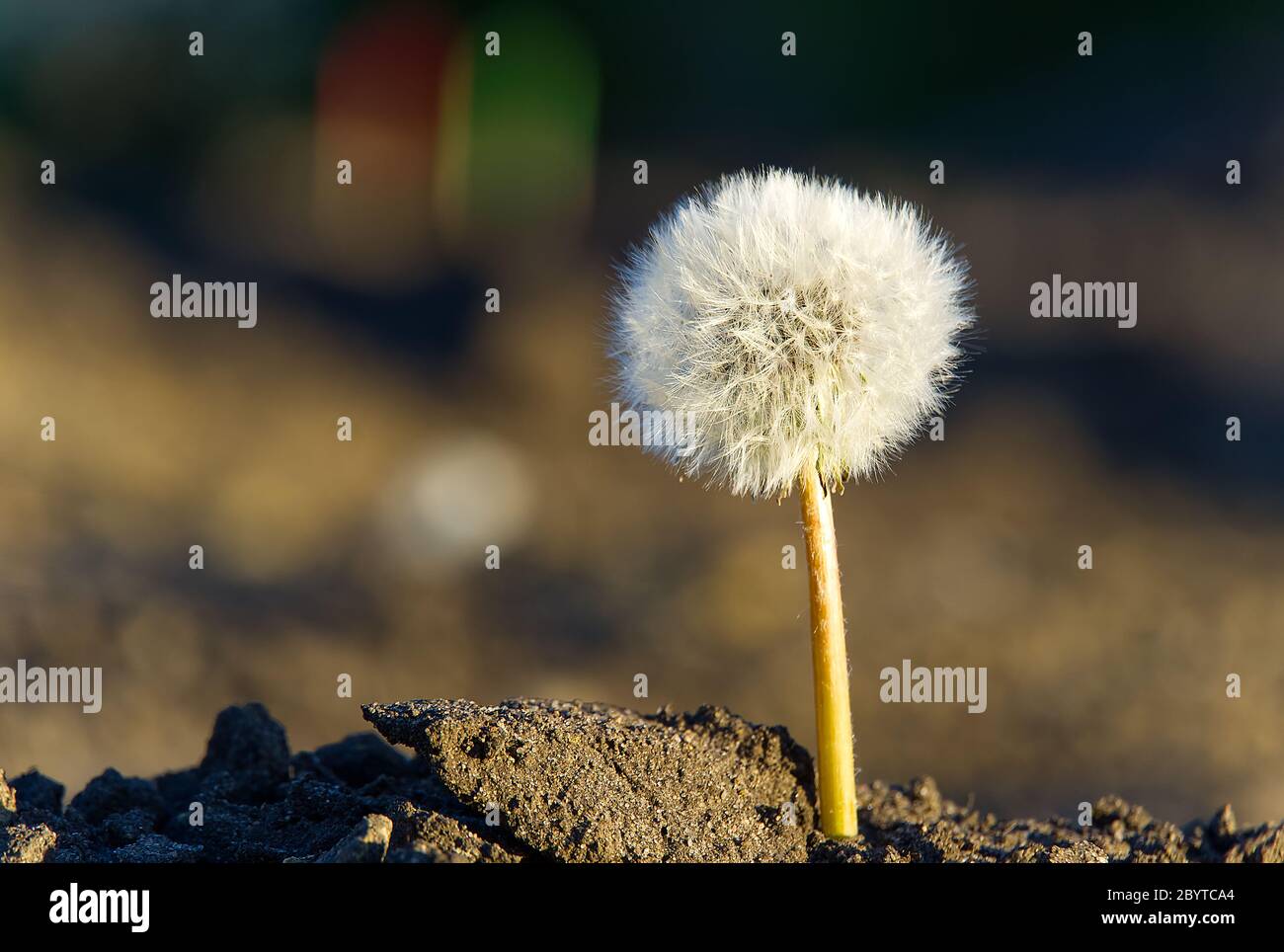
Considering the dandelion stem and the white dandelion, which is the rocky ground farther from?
the white dandelion

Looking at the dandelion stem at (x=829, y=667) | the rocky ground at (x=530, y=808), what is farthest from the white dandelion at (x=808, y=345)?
the rocky ground at (x=530, y=808)

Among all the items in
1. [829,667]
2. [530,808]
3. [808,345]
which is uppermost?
[808,345]

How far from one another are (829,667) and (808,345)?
700 mm

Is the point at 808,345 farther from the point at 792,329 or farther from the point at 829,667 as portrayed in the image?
the point at 829,667

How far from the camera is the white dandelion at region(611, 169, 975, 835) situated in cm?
234

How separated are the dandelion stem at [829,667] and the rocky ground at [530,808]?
0.09m

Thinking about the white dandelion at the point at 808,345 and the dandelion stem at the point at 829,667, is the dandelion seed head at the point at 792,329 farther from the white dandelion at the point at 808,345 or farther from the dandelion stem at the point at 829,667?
the dandelion stem at the point at 829,667

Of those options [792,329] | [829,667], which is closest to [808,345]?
[792,329]

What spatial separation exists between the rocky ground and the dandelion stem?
0.28 ft

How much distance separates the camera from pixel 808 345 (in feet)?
7.68

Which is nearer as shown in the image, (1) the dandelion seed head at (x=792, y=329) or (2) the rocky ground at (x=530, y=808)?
(2) the rocky ground at (x=530, y=808)

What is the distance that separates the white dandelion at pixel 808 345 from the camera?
2.34 meters
